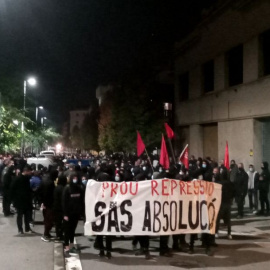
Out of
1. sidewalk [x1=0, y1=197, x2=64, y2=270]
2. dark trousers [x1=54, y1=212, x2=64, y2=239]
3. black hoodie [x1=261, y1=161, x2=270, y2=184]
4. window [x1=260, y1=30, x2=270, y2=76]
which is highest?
window [x1=260, y1=30, x2=270, y2=76]

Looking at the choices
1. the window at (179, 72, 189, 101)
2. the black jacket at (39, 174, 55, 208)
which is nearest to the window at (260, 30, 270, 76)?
the window at (179, 72, 189, 101)

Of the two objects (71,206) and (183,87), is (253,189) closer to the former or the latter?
(71,206)

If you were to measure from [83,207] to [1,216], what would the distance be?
6.62 metres

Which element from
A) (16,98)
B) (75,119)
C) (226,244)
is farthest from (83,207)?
(75,119)

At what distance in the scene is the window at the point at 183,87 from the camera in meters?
29.6

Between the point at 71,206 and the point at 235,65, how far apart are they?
14643mm

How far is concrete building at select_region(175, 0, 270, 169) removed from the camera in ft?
64.8

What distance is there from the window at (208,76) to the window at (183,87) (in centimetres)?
320

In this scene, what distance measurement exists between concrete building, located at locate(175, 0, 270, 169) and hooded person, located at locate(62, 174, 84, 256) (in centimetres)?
1112

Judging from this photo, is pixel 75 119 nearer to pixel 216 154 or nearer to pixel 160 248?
pixel 216 154

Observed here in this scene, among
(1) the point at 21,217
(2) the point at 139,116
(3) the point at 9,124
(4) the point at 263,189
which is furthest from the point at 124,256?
(2) the point at 139,116

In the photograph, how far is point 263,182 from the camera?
650 inches

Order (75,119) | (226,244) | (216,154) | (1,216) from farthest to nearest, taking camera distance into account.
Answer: (75,119)
(216,154)
(1,216)
(226,244)

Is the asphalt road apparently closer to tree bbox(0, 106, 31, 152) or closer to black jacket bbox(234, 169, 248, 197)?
black jacket bbox(234, 169, 248, 197)
